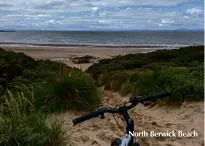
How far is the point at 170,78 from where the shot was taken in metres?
8.55

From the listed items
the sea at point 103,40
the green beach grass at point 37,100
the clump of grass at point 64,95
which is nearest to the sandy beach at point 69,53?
the green beach grass at point 37,100

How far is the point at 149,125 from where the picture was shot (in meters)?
6.55

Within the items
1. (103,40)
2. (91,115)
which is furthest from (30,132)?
(103,40)

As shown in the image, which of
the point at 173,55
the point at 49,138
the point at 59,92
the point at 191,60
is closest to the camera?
the point at 49,138

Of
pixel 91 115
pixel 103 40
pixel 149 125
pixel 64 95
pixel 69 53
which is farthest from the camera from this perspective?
pixel 103 40

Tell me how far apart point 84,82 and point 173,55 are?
11.2 m

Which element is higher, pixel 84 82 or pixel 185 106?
pixel 84 82

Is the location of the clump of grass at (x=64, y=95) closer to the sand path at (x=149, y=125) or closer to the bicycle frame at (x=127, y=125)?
the sand path at (x=149, y=125)

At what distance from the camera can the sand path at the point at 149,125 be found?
221 inches

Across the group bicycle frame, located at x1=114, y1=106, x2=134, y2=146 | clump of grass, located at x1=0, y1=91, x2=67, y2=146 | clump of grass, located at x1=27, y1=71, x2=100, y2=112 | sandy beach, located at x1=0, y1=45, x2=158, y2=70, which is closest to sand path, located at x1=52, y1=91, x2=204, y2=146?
clump of grass, located at x1=27, y1=71, x2=100, y2=112

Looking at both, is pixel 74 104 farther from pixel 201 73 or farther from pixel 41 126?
pixel 201 73

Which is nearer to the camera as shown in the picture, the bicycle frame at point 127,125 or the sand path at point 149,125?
the bicycle frame at point 127,125

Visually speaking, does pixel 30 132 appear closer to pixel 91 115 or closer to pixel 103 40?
pixel 91 115

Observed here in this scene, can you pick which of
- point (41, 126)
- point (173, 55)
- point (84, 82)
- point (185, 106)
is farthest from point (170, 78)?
point (173, 55)
